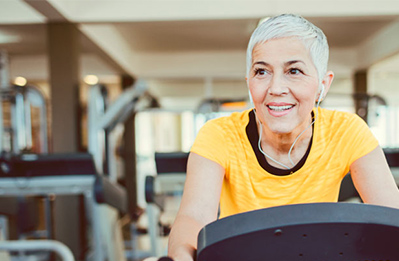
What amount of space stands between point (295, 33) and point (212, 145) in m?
0.31

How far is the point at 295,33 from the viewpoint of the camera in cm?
81

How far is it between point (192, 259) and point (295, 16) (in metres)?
0.54

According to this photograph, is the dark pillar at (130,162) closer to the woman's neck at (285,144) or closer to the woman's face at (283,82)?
the woman's neck at (285,144)

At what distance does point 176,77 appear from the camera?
6.53 m

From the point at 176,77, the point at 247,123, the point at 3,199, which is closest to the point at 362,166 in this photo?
the point at 247,123

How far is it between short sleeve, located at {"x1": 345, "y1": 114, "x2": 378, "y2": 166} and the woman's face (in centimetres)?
15

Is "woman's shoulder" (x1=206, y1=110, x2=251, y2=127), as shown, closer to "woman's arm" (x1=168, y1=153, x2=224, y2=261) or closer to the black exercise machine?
"woman's arm" (x1=168, y1=153, x2=224, y2=261)

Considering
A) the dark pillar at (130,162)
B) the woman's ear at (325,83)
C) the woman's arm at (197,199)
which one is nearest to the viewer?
the woman's arm at (197,199)

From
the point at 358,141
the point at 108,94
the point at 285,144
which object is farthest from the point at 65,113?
the point at 358,141

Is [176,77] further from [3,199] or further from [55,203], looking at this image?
[3,199]

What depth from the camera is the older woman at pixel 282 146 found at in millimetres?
808

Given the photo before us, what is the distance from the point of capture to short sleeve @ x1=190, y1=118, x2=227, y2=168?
906mm

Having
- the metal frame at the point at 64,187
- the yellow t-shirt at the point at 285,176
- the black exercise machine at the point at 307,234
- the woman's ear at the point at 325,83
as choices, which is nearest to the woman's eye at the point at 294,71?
the woman's ear at the point at 325,83

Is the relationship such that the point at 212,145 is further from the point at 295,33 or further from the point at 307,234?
the point at 307,234
